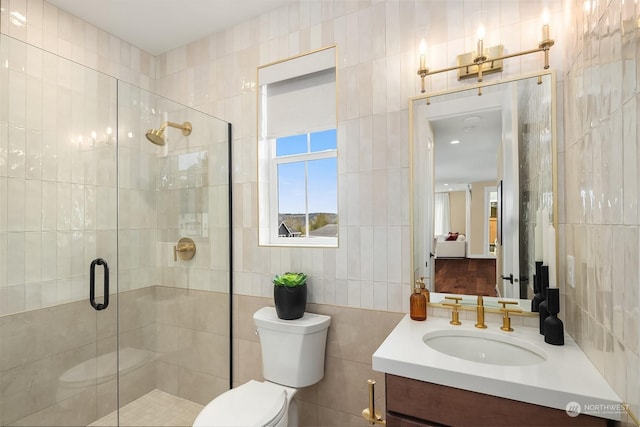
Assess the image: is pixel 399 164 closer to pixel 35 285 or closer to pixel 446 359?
pixel 446 359

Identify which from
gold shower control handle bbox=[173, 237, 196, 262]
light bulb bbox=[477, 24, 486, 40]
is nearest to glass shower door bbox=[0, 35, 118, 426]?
gold shower control handle bbox=[173, 237, 196, 262]

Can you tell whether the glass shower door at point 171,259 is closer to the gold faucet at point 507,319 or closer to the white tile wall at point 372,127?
the white tile wall at point 372,127

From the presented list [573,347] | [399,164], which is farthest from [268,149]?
[573,347]

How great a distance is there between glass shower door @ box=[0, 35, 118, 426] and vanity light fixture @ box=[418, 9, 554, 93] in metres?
1.69

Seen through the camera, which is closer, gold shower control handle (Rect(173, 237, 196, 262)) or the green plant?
the green plant

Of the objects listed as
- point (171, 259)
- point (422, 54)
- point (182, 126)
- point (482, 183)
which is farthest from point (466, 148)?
point (171, 259)

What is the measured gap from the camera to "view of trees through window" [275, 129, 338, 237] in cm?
212

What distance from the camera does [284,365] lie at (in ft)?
5.82

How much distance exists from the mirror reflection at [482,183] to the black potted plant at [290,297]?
0.61 metres

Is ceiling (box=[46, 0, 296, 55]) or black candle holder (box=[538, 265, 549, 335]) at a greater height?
ceiling (box=[46, 0, 296, 55])

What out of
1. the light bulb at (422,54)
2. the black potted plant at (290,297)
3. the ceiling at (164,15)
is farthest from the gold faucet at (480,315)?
the ceiling at (164,15)

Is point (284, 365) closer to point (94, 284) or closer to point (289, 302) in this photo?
point (289, 302)

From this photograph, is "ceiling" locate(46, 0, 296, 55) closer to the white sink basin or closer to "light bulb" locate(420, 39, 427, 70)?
"light bulb" locate(420, 39, 427, 70)

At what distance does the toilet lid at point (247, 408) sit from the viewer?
1.42 metres
